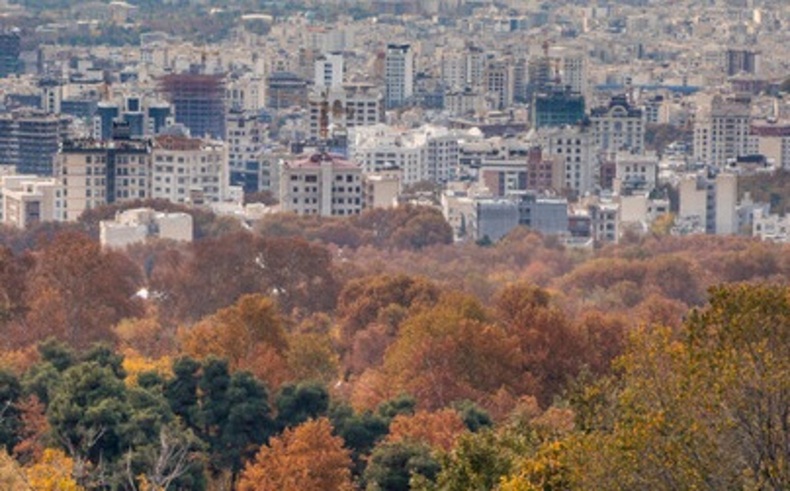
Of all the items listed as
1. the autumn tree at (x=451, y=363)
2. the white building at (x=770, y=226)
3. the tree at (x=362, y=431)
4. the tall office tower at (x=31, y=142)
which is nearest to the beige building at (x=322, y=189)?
the white building at (x=770, y=226)

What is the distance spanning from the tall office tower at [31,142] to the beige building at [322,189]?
15.1 meters

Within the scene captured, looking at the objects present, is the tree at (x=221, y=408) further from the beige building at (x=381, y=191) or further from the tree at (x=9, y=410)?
the beige building at (x=381, y=191)

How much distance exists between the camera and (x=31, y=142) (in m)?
89.9

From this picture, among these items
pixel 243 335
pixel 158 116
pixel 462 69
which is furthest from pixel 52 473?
pixel 462 69

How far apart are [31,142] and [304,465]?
61678mm

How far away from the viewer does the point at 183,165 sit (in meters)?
78.1

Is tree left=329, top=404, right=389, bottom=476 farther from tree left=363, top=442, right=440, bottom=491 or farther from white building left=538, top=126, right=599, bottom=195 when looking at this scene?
white building left=538, top=126, right=599, bottom=195

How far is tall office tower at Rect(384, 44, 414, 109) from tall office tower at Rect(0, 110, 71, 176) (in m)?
29.9

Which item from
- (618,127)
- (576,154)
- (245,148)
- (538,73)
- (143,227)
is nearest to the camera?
(143,227)

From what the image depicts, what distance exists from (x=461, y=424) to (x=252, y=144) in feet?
215

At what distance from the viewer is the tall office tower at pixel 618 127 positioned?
97.1 meters

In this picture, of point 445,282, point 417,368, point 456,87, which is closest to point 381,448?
point 417,368

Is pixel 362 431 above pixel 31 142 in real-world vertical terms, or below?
above

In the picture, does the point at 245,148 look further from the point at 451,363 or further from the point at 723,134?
the point at 451,363
